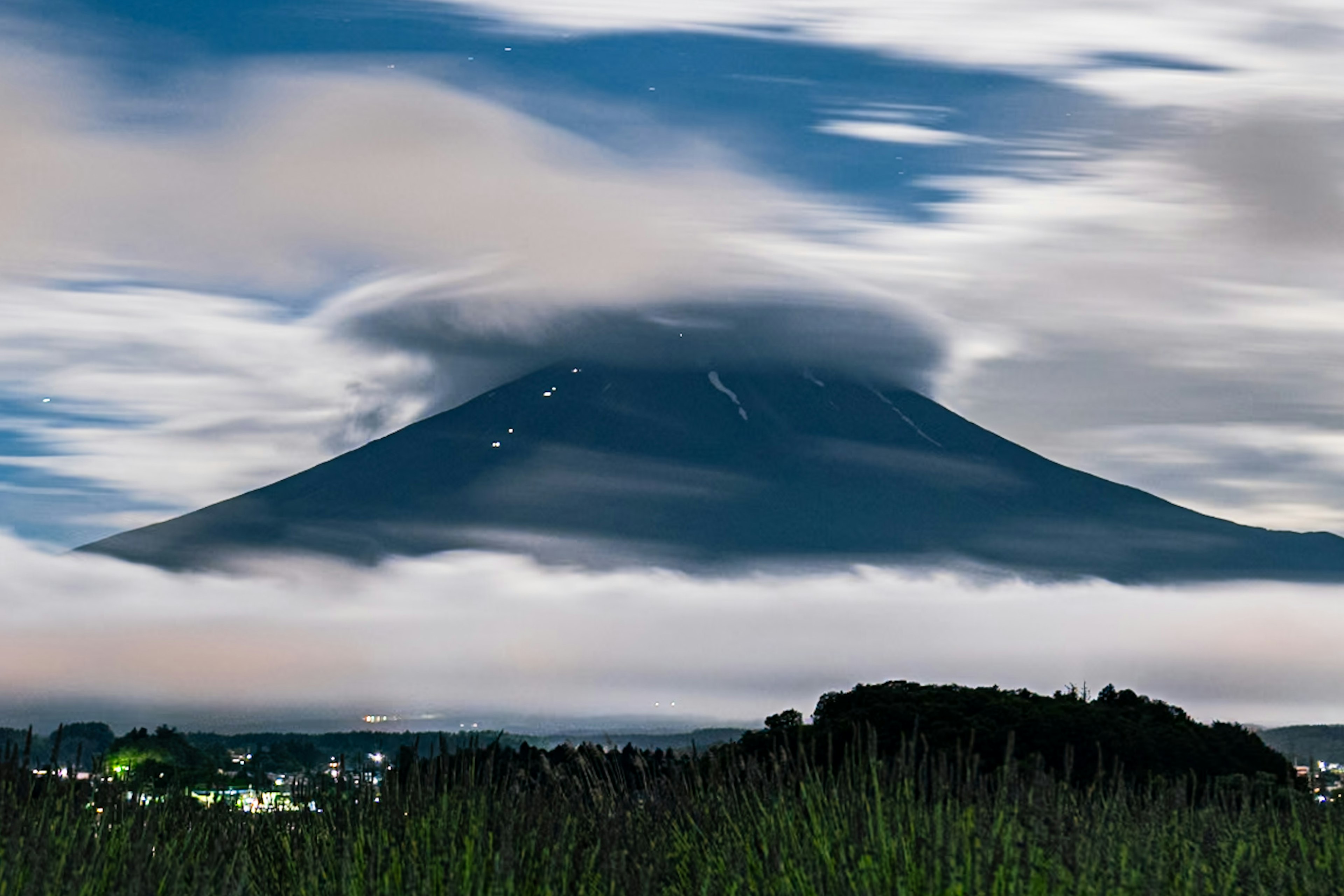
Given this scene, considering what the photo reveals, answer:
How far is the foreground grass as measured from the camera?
40.8 feet

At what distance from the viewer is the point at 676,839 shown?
1608 cm

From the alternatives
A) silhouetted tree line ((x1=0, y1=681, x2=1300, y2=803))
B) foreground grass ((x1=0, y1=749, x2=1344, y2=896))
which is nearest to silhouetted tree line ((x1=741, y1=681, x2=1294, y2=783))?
silhouetted tree line ((x1=0, y1=681, x2=1300, y2=803))

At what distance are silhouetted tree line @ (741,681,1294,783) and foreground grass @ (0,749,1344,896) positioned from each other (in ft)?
51.8

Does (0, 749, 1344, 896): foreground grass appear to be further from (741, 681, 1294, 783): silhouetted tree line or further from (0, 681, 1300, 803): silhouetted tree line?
(741, 681, 1294, 783): silhouetted tree line

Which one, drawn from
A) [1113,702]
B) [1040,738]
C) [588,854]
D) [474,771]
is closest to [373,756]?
[474,771]

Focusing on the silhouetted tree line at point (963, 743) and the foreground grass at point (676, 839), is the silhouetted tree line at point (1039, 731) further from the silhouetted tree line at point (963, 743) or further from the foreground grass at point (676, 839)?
the foreground grass at point (676, 839)

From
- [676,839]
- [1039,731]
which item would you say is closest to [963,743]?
[1039,731]

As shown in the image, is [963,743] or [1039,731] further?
[1039,731]

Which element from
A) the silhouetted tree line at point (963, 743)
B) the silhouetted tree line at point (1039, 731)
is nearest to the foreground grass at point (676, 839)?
the silhouetted tree line at point (963, 743)

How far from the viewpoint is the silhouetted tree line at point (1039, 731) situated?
33969mm

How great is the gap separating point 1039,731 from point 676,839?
21.2 m

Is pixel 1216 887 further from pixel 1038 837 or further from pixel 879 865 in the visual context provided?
pixel 879 865

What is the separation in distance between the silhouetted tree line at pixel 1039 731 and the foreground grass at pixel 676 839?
15778 millimetres

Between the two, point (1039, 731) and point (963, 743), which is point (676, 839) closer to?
point (963, 743)
